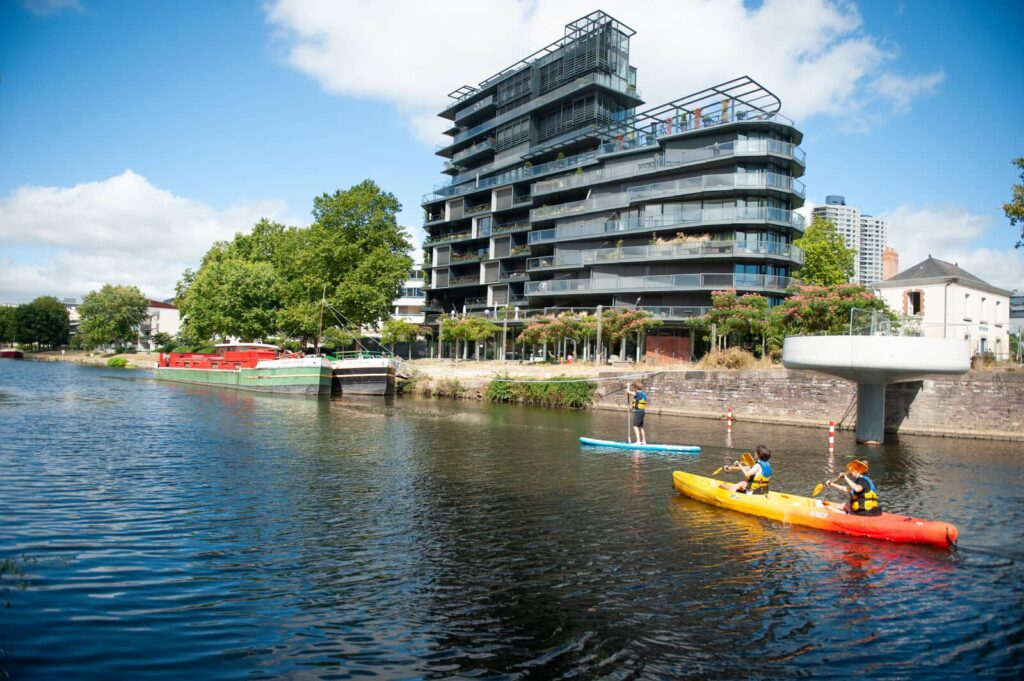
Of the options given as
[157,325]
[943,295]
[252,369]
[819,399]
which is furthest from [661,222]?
[157,325]

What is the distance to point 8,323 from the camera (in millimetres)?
112125

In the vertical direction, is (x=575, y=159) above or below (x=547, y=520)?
above

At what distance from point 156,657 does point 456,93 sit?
78.6m

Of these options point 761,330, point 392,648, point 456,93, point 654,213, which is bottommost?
point 392,648

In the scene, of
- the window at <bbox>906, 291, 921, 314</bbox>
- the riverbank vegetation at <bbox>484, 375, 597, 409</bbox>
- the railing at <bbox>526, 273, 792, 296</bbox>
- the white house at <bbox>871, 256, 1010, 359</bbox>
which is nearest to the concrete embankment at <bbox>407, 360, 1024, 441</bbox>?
the riverbank vegetation at <bbox>484, 375, 597, 409</bbox>

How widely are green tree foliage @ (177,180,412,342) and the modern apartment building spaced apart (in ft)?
42.5

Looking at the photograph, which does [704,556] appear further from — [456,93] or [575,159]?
[456,93]

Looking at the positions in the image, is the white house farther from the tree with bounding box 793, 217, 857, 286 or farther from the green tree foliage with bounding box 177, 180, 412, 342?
the green tree foliage with bounding box 177, 180, 412, 342

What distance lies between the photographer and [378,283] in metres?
56.0

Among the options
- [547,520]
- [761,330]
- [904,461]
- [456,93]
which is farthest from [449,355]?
[547,520]

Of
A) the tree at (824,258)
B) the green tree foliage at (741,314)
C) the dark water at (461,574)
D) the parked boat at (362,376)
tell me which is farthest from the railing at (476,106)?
the dark water at (461,574)

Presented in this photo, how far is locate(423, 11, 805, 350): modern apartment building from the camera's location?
46.7m

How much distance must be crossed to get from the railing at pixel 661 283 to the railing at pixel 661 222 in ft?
13.3

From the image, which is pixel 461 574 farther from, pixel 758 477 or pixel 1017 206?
pixel 1017 206
